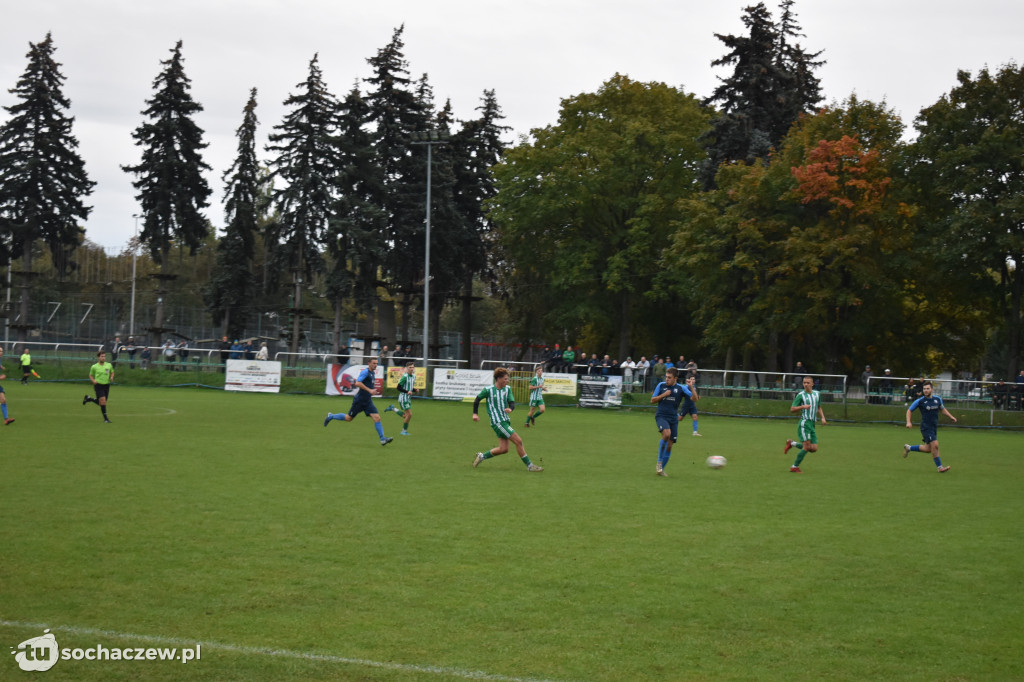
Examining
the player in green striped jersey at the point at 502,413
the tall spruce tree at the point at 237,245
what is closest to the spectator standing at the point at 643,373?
the player in green striped jersey at the point at 502,413

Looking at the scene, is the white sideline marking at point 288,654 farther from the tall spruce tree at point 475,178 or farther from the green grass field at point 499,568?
the tall spruce tree at point 475,178

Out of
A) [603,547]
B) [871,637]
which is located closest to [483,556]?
[603,547]

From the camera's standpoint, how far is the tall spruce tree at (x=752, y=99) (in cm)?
4728

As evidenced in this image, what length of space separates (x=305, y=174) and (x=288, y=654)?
5218 centimetres

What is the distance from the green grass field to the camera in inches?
261

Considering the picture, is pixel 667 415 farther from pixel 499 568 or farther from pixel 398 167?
pixel 398 167

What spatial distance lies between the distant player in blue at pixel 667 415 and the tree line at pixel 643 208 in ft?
85.3

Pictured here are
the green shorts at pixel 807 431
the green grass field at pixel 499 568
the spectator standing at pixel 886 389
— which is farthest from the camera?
the spectator standing at pixel 886 389

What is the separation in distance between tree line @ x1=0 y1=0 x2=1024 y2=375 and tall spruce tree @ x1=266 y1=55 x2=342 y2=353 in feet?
0.44

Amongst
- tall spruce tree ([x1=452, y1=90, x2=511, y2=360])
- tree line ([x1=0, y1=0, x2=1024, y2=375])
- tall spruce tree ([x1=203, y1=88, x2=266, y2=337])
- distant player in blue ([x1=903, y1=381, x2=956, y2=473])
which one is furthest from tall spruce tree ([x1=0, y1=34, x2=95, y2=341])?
distant player in blue ([x1=903, y1=381, x2=956, y2=473])

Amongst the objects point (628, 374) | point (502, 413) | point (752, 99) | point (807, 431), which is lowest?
point (807, 431)

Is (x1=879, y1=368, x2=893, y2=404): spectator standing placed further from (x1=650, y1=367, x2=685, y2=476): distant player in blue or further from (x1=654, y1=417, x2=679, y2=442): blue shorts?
(x1=654, y1=417, x2=679, y2=442): blue shorts

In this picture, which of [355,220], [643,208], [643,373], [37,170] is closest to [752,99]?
[643,208]

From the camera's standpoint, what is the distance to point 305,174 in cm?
5609
